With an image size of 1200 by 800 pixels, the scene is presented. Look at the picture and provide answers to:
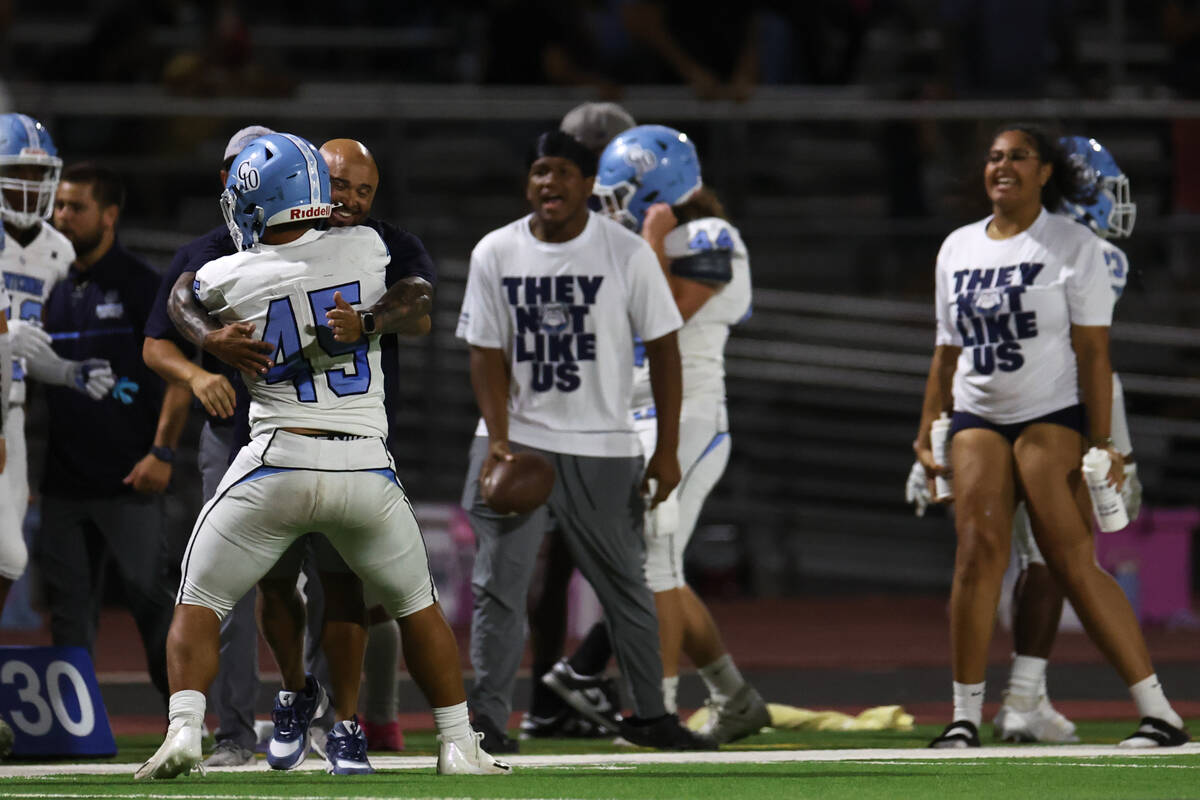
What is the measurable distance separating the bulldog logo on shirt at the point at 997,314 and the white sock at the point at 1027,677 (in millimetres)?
1192

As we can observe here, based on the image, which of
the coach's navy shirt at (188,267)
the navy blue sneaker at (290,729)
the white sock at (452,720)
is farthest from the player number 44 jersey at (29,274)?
the white sock at (452,720)

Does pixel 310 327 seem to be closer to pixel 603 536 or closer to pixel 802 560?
pixel 603 536

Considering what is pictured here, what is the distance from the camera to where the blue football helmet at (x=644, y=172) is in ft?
27.1

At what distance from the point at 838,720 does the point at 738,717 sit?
0.66 meters

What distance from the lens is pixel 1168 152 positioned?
15094 millimetres

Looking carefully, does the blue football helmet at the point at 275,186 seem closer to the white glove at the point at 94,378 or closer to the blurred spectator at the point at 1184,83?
the white glove at the point at 94,378

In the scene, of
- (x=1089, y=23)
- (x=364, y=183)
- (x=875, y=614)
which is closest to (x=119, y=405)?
(x=364, y=183)

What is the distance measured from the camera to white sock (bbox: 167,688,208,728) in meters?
5.73

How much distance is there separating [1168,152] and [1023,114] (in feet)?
5.81

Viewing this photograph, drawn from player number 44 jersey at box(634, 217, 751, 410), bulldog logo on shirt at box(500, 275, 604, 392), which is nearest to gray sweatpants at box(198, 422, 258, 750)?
bulldog logo on shirt at box(500, 275, 604, 392)

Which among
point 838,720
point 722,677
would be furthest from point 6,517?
point 838,720

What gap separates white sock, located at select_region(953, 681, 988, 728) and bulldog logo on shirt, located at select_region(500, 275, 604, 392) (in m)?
1.79

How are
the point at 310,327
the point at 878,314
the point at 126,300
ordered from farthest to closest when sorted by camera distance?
the point at 878,314, the point at 126,300, the point at 310,327

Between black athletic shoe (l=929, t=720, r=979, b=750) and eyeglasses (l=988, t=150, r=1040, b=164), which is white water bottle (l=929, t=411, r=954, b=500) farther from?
eyeglasses (l=988, t=150, r=1040, b=164)
